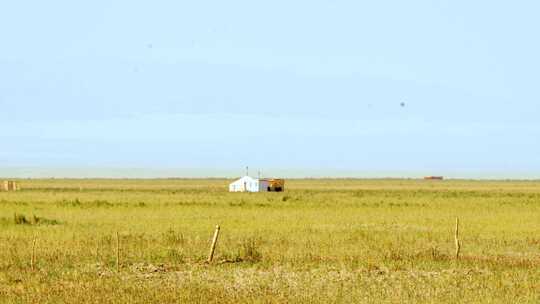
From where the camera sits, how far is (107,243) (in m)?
34.2

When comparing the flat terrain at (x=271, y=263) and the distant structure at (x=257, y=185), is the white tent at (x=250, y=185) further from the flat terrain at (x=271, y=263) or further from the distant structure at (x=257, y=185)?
the flat terrain at (x=271, y=263)

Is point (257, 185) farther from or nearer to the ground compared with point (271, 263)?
farther from the ground

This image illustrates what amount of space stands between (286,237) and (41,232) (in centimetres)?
1018

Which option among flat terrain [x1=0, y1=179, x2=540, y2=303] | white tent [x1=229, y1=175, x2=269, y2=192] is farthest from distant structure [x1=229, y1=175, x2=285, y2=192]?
flat terrain [x1=0, y1=179, x2=540, y2=303]

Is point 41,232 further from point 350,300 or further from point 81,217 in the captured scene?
point 350,300

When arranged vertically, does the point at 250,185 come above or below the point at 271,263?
above

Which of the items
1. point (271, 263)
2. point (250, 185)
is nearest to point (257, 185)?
point (250, 185)

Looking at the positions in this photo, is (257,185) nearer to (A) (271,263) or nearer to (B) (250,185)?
(B) (250,185)

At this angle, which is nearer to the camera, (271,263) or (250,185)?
(271,263)

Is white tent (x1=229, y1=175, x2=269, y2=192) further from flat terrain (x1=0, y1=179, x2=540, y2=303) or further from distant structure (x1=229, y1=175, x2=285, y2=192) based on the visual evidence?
flat terrain (x1=0, y1=179, x2=540, y2=303)

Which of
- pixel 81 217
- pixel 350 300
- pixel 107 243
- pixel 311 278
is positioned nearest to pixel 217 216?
pixel 81 217

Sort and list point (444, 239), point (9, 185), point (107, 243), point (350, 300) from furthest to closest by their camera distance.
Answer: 1. point (9, 185)
2. point (444, 239)
3. point (107, 243)
4. point (350, 300)

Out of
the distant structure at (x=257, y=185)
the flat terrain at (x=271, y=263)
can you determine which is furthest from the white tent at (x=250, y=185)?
the flat terrain at (x=271, y=263)

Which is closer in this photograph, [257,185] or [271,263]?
[271,263]
